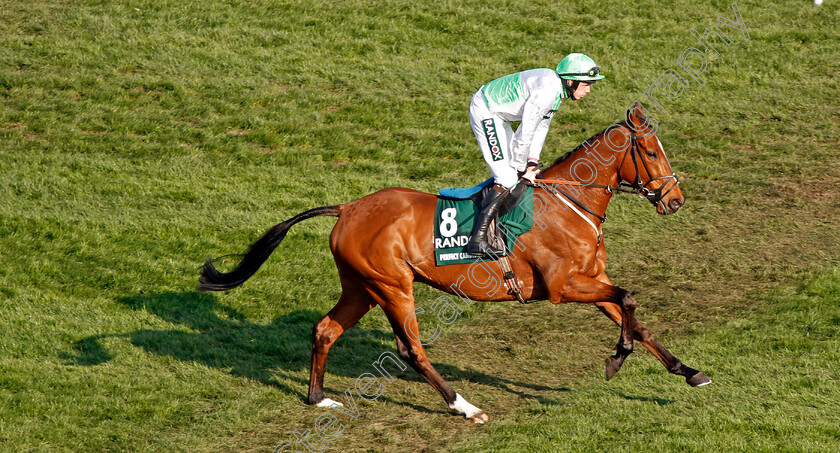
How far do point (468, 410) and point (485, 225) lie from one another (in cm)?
148

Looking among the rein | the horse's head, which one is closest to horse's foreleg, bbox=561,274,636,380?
the rein

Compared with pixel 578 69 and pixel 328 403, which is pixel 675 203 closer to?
pixel 578 69

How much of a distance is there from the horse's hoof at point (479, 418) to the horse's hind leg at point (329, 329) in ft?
3.96

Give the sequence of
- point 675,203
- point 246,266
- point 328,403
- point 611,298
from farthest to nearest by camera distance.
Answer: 1. point 246,266
2. point 328,403
3. point 675,203
4. point 611,298

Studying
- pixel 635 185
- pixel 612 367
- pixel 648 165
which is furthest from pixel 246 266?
pixel 648 165

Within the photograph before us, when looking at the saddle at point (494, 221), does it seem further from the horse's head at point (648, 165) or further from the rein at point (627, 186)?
the horse's head at point (648, 165)

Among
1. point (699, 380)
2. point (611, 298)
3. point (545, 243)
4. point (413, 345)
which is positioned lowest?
point (699, 380)

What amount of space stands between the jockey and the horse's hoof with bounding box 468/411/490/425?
49.4 inches

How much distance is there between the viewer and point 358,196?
438 inches

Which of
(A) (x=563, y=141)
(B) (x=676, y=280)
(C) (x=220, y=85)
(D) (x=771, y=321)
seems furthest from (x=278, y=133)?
(D) (x=771, y=321)

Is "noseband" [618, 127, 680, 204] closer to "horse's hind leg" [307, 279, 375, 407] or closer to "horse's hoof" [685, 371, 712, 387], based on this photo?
"horse's hoof" [685, 371, 712, 387]

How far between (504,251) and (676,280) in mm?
3558

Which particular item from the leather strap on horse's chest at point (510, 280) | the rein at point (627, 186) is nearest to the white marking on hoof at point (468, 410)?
the leather strap on horse's chest at point (510, 280)

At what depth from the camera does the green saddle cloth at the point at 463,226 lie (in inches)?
249
